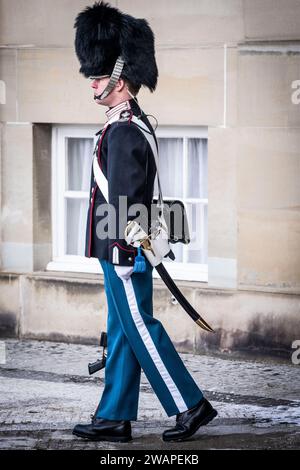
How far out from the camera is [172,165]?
26.6 feet

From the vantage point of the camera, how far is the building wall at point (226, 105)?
7371 mm

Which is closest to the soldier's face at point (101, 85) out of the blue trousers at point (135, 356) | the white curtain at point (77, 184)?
the blue trousers at point (135, 356)

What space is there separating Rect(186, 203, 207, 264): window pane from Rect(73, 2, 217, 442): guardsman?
7.23 feet

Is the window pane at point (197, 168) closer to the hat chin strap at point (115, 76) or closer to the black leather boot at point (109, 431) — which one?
the hat chin strap at point (115, 76)

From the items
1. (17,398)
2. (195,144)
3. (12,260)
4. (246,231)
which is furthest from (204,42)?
(17,398)

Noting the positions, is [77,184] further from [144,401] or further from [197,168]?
[144,401]

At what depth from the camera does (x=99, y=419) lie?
5906mm

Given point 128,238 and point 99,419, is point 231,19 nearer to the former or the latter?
point 128,238

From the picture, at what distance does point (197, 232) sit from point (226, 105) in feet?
3.29

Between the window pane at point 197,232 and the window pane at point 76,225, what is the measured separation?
Result: 83 cm

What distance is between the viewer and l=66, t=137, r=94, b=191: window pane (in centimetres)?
835

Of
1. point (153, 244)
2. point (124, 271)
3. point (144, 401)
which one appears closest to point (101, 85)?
point (153, 244)

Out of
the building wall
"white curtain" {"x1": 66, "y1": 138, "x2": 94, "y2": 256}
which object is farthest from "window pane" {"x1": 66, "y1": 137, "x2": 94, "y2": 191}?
the building wall

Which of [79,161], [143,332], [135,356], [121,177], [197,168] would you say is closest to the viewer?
[121,177]
